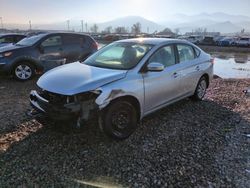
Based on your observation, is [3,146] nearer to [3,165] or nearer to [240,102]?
[3,165]

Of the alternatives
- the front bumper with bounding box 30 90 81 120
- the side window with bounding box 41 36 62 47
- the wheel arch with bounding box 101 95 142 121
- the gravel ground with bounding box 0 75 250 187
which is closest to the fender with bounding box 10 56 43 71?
the side window with bounding box 41 36 62 47

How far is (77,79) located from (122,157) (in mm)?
1427

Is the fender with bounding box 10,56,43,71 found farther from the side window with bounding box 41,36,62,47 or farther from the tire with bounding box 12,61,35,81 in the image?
the side window with bounding box 41,36,62,47

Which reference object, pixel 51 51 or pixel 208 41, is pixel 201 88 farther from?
pixel 208 41

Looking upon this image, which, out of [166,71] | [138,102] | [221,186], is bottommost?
[221,186]

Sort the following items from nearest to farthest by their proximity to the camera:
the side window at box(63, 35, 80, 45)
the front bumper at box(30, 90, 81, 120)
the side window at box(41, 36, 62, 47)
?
the front bumper at box(30, 90, 81, 120), the side window at box(41, 36, 62, 47), the side window at box(63, 35, 80, 45)

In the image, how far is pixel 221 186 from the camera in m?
3.23

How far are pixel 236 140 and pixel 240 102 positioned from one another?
8.54ft

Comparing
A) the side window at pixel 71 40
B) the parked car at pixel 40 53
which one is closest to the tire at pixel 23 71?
the parked car at pixel 40 53

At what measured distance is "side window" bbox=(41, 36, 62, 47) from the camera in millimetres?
8848

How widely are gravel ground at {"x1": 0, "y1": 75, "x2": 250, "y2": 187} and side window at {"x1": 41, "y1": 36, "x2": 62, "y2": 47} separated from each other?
3913 mm

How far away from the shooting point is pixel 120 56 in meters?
5.07

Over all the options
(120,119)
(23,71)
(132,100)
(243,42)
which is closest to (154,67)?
(132,100)

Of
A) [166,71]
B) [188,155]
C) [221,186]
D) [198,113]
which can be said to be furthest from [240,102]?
[221,186]
